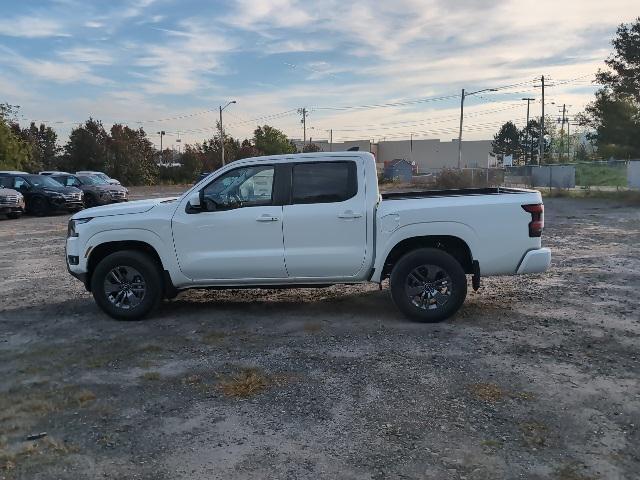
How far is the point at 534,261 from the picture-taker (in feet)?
21.1

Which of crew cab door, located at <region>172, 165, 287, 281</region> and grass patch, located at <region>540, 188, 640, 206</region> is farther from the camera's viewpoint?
grass patch, located at <region>540, 188, 640, 206</region>

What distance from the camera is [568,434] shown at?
12.8ft

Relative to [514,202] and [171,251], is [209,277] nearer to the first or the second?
[171,251]

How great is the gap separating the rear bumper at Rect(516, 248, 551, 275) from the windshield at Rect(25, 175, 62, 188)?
21799 millimetres

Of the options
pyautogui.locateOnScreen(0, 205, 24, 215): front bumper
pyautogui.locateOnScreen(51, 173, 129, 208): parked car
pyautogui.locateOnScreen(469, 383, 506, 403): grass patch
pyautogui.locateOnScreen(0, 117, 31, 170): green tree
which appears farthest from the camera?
pyautogui.locateOnScreen(0, 117, 31, 170): green tree

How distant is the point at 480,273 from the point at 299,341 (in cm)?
216

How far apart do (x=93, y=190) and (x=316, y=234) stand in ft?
74.3

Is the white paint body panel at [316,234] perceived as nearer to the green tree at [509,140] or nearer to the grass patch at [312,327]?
the grass patch at [312,327]

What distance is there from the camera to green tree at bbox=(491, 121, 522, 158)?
9744cm

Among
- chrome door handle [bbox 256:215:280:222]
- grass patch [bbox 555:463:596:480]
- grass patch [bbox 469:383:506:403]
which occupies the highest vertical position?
chrome door handle [bbox 256:215:280:222]

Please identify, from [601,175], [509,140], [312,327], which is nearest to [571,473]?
[312,327]

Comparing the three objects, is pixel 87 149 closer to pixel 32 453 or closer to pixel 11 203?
pixel 11 203

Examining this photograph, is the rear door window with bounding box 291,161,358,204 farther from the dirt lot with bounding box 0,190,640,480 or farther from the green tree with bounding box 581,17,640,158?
the green tree with bounding box 581,17,640,158

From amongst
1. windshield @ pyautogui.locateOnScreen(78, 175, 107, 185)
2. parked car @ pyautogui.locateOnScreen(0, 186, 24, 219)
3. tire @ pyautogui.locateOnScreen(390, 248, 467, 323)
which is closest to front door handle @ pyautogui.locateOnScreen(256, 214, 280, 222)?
tire @ pyautogui.locateOnScreen(390, 248, 467, 323)
